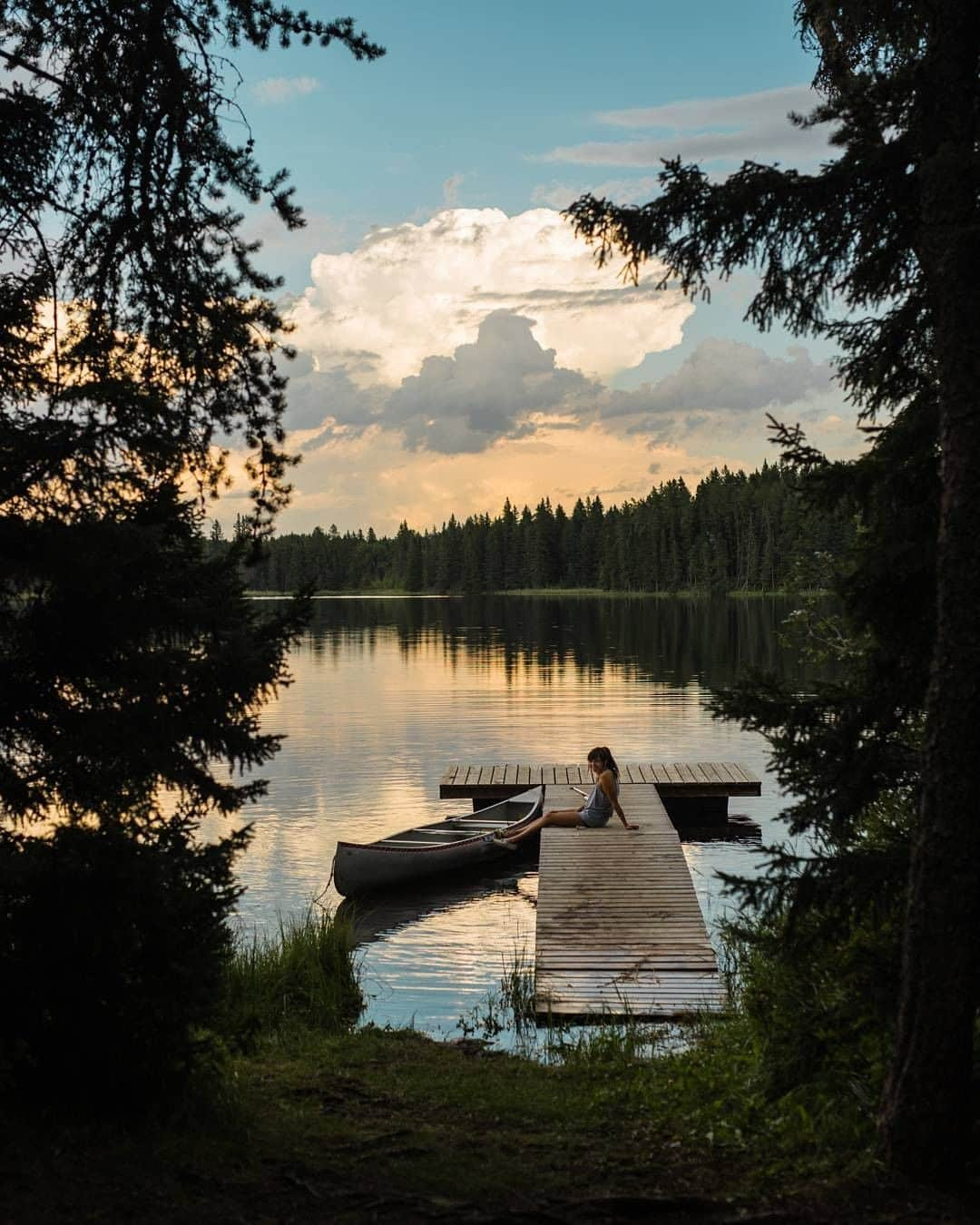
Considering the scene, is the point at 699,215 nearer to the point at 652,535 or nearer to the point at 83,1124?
the point at 83,1124

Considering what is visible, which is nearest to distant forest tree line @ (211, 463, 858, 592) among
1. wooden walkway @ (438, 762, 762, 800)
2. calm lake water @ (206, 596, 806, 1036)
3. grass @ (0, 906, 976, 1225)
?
calm lake water @ (206, 596, 806, 1036)

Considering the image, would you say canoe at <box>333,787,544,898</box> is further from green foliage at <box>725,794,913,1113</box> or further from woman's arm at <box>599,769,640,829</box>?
green foliage at <box>725,794,913,1113</box>

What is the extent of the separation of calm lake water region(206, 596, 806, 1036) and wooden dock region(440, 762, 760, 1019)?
87 cm

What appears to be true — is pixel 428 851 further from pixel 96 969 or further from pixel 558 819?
pixel 96 969

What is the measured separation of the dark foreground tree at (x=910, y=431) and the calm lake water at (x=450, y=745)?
4.72 feet

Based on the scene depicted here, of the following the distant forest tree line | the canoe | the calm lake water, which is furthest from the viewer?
the distant forest tree line

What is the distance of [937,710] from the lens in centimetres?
542

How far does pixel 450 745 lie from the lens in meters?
32.1

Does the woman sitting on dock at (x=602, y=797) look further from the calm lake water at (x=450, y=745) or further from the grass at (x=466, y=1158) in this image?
the grass at (x=466, y=1158)

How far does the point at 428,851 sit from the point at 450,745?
1397 centimetres

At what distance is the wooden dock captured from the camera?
11.0 meters

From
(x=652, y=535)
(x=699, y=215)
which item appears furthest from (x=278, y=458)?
(x=652, y=535)

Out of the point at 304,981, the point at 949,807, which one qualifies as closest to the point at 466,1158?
the point at 949,807

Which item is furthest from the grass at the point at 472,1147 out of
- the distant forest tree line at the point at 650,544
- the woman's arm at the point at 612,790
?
the distant forest tree line at the point at 650,544
